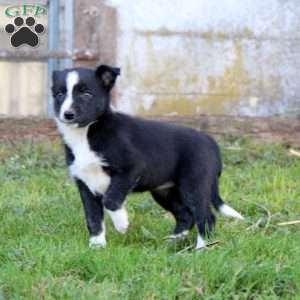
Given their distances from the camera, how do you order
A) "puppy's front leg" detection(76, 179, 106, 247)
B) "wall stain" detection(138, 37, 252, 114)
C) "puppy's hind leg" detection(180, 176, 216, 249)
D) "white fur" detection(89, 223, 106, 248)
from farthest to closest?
"wall stain" detection(138, 37, 252, 114), "puppy's hind leg" detection(180, 176, 216, 249), "puppy's front leg" detection(76, 179, 106, 247), "white fur" detection(89, 223, 106, 248)

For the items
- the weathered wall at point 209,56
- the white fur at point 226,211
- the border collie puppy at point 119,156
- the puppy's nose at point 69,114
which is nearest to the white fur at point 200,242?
the border collie puppy at point 119,156

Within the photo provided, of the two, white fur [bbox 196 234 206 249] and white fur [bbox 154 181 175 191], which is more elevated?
white fur [bbox 154 181 175 191]

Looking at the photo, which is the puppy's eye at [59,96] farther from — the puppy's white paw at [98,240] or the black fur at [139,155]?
the puppy's white paw at [98,240]

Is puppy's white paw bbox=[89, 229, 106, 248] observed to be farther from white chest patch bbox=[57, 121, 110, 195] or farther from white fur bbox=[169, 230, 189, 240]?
white fur bbox=[169, 230, 189, 240]

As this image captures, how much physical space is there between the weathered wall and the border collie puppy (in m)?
4.43

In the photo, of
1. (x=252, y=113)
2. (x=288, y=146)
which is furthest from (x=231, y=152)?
(x=252, y=113)

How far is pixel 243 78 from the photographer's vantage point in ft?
34.7

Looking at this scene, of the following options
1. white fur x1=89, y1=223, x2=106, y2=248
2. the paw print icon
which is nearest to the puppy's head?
white fur x1=89, y1=223, x2=106, y2=248

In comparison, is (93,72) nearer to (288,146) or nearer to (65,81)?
(65,81)

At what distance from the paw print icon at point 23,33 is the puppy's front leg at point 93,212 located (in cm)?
546

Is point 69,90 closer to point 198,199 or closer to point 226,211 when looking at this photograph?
point 198,199

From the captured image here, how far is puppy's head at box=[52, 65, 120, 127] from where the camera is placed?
5.50 metres

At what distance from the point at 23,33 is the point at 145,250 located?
6.15 meters

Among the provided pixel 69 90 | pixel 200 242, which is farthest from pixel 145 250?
pixel 69 90
